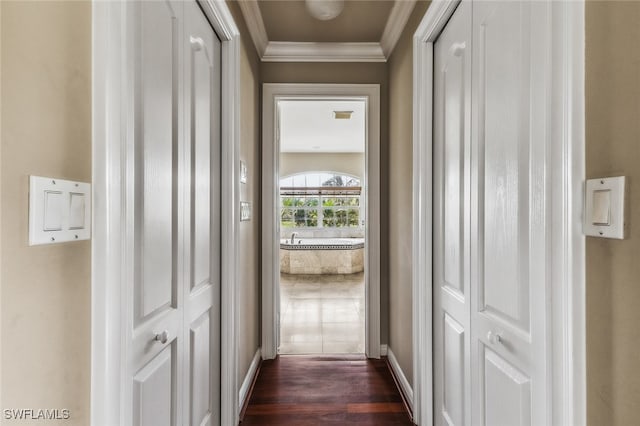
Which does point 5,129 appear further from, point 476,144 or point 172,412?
point 476,144

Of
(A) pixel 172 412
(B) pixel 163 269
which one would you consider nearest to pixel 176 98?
(B) pixel 163 269

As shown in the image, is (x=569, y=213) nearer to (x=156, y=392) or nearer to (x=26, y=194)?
(x=26, y=194)

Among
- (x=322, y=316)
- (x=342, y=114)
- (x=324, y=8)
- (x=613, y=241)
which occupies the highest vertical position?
(x=342, y=114)

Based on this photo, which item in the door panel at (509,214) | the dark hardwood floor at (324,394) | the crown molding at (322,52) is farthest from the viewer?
the crown molding at (322,52)

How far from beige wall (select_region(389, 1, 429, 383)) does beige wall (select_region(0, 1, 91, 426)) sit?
1.79m

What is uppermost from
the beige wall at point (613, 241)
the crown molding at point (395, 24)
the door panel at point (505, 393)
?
the crown molding at point (395, 24)

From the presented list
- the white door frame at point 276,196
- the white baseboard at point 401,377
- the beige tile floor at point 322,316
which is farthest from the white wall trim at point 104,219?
the beige tile floor at point 322,316

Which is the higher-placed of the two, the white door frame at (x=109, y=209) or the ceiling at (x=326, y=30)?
the ceiling at (x=326, y=30)

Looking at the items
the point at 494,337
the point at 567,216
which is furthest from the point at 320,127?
the point at 567,216

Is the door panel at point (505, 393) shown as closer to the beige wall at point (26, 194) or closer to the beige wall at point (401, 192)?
the beige wall at point (401, 192)

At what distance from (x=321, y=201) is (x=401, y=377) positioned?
6898mm

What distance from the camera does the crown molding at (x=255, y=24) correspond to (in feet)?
7.29

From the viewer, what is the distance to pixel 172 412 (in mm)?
1255

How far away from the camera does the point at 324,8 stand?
7.44 feet
